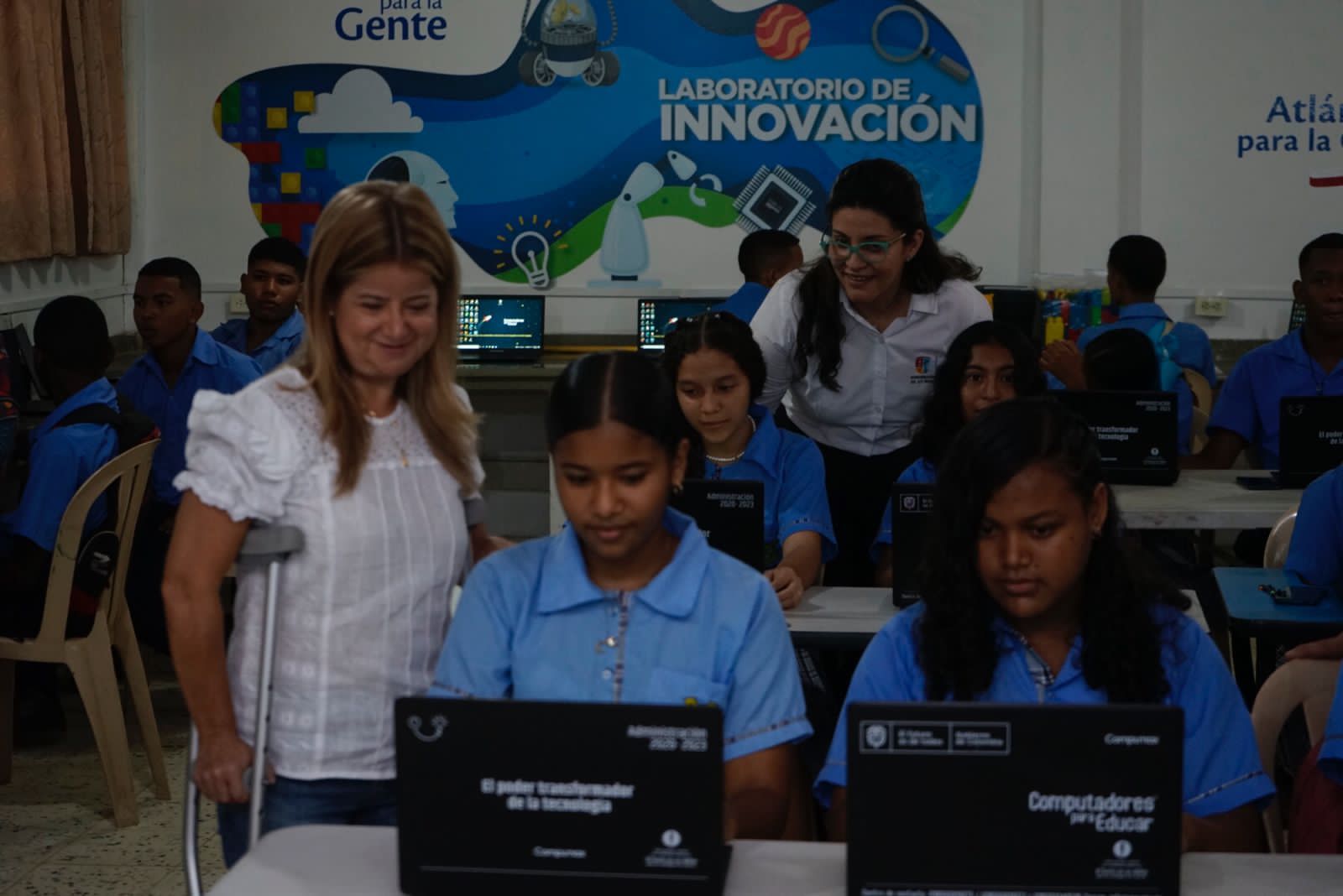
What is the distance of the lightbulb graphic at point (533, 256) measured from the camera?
7.29 meters

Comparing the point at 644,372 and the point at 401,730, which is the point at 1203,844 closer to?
the point at 644,372

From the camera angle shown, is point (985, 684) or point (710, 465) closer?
point (985, 684)

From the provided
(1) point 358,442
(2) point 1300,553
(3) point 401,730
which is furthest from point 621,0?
(3) point 401,730

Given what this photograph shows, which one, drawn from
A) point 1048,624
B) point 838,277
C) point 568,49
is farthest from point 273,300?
point 1048,624

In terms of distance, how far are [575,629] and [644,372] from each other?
289 millimetres

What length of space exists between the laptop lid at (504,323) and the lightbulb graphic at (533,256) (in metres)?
0.15

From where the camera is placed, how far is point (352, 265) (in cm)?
182

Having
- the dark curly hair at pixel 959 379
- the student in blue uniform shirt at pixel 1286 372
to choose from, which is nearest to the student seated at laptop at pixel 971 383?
the dark curly hair at pixel 959 379

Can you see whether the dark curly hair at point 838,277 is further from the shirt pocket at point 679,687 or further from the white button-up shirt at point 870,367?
the shirt pocket at point 679,687

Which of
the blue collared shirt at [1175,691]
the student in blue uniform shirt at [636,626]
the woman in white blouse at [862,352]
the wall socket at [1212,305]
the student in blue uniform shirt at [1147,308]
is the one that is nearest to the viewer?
the student in blue uniform shirt at [636,626]

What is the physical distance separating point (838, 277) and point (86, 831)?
2239 mm

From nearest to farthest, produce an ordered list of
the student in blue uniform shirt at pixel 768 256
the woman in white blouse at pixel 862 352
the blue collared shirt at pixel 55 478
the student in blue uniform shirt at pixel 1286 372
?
1. the woman in white blouse at pixel 862 352
2. the blue collared shirt at pixel 55 478
3. the student in blue uniform shirt at pixel 1286 372
4. the student in blue uniform shirt at pixel 768 256

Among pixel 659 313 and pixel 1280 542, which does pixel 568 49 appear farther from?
pixel 1280 542

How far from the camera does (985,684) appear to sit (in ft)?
6.14
